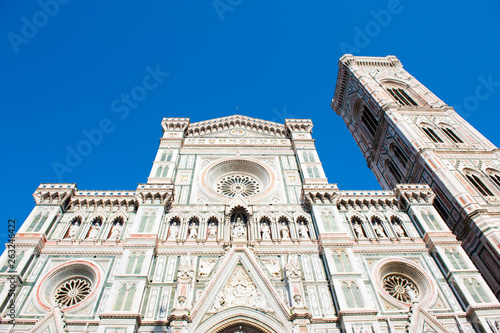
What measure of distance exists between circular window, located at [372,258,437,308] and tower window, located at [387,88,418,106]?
17.5 m

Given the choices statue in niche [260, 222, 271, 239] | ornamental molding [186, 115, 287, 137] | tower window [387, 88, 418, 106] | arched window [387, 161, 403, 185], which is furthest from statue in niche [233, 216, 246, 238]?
tower window [387, 88, 418, 106]

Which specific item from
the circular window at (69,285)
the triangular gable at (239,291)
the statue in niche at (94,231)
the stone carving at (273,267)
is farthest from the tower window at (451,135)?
the circular window at (69,285)

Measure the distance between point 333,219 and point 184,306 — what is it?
7.27 m

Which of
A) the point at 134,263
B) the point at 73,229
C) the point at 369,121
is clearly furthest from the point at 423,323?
the point at 369,121

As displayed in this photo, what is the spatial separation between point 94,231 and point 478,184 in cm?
1935

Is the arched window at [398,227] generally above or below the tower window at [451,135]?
below

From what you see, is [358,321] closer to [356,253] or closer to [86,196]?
[356,253]

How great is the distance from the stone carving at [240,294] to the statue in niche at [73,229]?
267 inches

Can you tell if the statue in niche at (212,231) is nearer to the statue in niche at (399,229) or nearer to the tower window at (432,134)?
the statue in niche at (399,229)

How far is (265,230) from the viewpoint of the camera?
55.4ft

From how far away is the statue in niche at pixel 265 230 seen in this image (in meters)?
16.5

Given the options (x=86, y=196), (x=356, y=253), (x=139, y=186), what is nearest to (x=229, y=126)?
(x=139, y=186)

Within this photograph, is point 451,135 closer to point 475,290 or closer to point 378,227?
point 378,227

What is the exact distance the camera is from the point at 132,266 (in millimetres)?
14461
